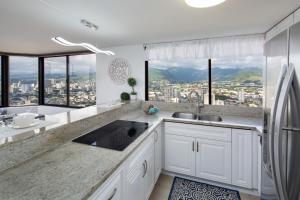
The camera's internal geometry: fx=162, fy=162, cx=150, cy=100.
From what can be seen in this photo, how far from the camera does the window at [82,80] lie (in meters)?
3.84

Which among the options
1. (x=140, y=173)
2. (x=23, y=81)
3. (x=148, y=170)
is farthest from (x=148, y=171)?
(x=23, y=81)

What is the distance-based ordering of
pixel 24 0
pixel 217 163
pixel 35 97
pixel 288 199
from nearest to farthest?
1. pixel 288 199
2. pixel 24 0
3. pixel 217 163
4. pixel 35 97

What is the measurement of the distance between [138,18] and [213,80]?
167 centimetres

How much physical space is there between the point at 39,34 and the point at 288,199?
3.36 m

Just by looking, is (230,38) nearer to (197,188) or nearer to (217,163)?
(217,163)

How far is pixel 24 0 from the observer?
58.6 inches

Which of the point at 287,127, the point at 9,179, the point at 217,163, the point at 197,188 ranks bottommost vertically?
the point at 197,188

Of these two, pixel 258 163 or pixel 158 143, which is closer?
pixel 258 163

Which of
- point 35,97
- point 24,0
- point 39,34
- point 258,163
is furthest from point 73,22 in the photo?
point 35,97

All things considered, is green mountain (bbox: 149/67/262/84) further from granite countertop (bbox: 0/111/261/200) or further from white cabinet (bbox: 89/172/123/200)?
white cabinet (bbox: 89/172/123/200)

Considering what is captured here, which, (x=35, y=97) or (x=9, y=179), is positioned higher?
(x=35, y=97)

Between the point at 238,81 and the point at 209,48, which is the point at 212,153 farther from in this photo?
the point at 209,48

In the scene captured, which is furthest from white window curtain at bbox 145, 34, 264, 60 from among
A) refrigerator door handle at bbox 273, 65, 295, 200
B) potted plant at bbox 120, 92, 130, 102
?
refrigerator door handle at bbox 273, 65, 295, 200

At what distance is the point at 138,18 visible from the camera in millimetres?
1838
